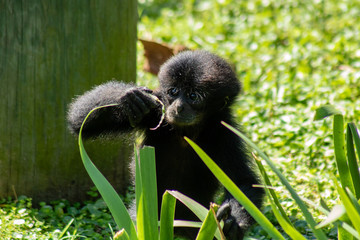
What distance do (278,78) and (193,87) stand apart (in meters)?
4.07

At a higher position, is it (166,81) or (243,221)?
(166,81)

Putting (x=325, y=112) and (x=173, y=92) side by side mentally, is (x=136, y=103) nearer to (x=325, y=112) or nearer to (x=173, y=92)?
(x=173, y=92)

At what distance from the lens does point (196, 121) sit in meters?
5.12

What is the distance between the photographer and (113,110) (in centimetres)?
512

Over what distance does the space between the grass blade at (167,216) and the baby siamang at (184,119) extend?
42.4 inches

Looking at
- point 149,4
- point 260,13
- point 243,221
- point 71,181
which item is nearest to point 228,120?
point 243,221

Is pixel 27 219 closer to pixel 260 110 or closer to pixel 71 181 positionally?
pixel 71 181

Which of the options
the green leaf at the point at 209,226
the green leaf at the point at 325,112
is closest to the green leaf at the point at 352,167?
the green leaf at the point at 325,112

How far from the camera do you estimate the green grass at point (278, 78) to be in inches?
218

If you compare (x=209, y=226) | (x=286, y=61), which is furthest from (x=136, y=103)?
(x=286, y=61)

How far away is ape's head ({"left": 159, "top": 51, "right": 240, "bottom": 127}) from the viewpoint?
4984mm

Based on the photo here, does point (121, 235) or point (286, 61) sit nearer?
point (121, 235)

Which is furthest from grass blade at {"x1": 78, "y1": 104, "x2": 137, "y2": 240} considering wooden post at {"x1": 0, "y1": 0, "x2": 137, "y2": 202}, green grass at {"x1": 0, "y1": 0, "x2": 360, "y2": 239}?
wooden post at {"x1": 0, "y1": 0, "x2": 137, "y2": 202}

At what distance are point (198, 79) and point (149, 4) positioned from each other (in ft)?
25.5
